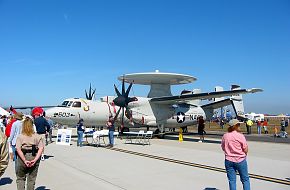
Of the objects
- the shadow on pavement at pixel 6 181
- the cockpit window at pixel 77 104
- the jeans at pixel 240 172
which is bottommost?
the shadow on pavement at pixel 6 181

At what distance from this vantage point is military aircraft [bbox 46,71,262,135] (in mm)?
22078

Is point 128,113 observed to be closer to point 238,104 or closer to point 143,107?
point 143,107

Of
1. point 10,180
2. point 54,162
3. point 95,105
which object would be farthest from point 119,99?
point 10,180

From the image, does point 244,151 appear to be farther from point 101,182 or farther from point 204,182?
point 101,182

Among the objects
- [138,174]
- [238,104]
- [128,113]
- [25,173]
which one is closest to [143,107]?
[128,113]

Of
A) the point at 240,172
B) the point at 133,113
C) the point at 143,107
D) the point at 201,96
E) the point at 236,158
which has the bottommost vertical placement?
the point at 240,172

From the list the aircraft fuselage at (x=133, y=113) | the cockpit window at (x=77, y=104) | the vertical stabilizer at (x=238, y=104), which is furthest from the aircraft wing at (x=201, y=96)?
the vertical stabilizer at (x=238, y=104)

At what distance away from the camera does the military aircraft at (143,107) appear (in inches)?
869

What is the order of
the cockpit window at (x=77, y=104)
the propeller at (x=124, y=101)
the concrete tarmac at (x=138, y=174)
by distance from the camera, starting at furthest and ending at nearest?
the propeller at (x=124, y=101), the cockpit window at (x=77, y=104), the concrete tarmac at (x=138, y=174)

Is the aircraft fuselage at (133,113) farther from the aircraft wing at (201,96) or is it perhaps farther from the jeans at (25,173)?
the jeans at (25,173)

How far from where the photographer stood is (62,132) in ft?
60.3

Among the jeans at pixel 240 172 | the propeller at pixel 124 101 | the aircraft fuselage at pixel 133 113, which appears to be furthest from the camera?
the propeller at pixel 124 101

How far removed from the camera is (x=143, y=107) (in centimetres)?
2455

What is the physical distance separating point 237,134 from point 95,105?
18.5m
